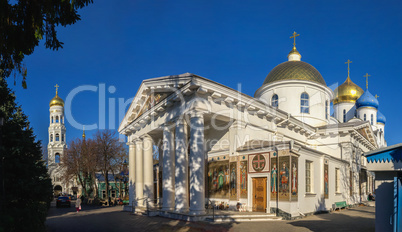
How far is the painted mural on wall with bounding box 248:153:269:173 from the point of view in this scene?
16.5m

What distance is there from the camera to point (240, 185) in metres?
17.5

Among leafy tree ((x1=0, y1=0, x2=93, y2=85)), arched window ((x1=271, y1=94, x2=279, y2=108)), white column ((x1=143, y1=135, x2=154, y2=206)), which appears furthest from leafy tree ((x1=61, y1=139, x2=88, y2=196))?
leafy tree ((x1=0, y1=0, x2=93, y2=85))

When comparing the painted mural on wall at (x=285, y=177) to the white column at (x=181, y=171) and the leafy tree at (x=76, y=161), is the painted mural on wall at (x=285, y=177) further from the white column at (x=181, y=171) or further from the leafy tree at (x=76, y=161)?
the leafy tree at (x=76, y=161)

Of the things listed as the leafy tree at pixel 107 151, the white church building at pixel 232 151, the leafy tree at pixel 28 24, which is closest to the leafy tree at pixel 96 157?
the leafy tree at pixel 107 151

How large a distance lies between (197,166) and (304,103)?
15.7m

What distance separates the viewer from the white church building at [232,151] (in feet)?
50.7

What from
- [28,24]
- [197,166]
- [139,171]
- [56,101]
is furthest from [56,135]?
[28,24]

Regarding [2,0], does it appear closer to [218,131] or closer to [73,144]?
[218,131]

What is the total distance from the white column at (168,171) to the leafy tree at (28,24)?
437 inches

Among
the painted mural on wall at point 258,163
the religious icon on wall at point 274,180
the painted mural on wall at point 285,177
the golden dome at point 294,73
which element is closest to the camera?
the painted mural on wall at point 285,177

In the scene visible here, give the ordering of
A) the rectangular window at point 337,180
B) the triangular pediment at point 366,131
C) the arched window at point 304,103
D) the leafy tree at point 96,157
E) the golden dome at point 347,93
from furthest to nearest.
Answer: the golden dome at point 347,93 → the leafy tree at point 96,157 → the arched window at point 304,103 → the triangular pediment at point 366,131 → the rectangular window at point 337,180

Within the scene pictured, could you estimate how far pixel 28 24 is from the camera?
6664mm

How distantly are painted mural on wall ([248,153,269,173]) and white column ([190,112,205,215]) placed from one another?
3.18m

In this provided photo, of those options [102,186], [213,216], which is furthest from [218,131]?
[102,186]
